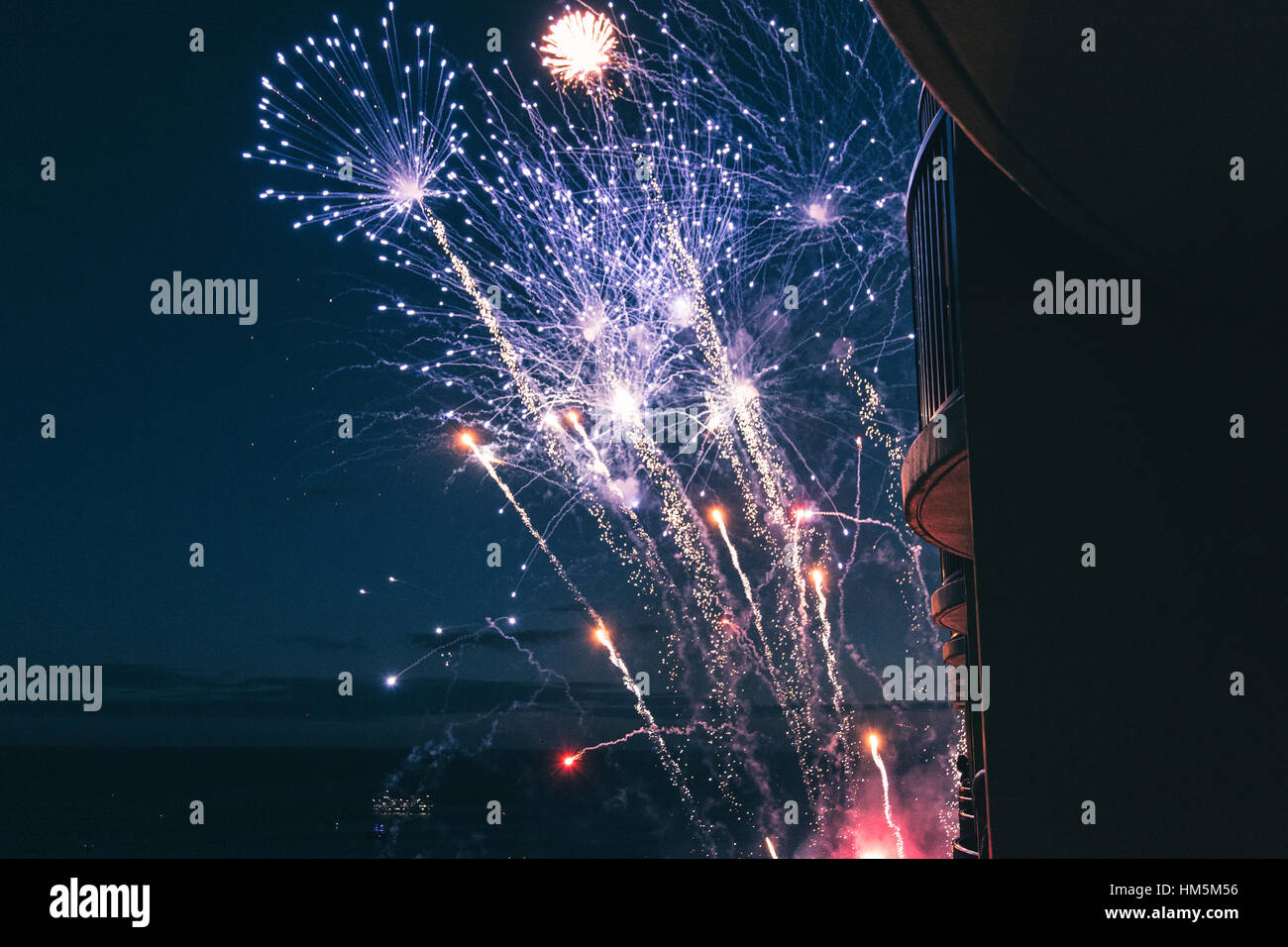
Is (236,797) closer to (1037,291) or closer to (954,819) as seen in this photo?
(954,819)

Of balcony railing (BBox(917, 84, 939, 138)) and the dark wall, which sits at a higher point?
balcony railing (BBox(917, 84, 939, 138))

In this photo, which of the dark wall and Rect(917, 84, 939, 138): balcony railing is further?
Rect(917, 84, 939, 138): balcony railing

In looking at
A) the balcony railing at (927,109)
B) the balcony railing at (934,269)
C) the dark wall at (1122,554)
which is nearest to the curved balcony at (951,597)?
the balcony railing at (934,269)

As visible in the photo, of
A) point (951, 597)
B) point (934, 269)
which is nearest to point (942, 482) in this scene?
point (934, 269)

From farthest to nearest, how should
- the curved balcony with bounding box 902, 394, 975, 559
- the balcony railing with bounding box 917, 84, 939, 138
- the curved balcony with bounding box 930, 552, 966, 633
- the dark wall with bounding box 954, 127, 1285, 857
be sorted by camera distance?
the curved balcony with bounding box 930, 552, 966, 633
the balcony railing with bounding box 917, 84, 939, 138
the curved balcony with bounding box 902, 394, 975, 559
the dark wall with bounding box 954, 127, 1285, 857

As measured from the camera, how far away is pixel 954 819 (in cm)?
4169

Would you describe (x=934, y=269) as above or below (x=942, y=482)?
above

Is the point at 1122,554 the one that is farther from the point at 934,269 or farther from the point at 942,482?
the point at 934,269

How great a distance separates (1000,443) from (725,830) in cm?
14540

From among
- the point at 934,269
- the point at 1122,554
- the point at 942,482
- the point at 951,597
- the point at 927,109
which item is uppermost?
the point at 927,109

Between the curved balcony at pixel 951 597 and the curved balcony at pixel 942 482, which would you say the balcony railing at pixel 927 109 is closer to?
the curved balcony at pixel 942 482

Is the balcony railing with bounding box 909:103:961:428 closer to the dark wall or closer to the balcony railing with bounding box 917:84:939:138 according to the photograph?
the balcony railing with bounding box 917:84:939:138

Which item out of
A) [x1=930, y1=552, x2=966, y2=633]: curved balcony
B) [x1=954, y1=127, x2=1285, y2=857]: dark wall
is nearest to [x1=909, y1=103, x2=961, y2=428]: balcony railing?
[x1=954, y1=127, x2=1285, y2=857]: dark wall

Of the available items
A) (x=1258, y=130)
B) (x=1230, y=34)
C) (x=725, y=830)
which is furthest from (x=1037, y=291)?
(x=725, y=830)
